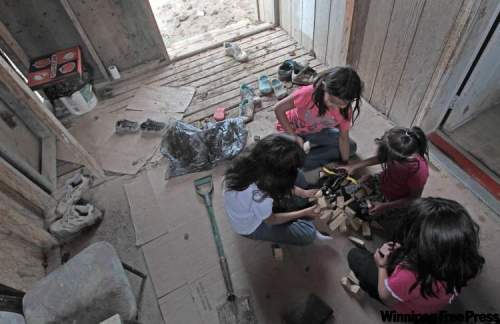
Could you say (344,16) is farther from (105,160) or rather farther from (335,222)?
(105,160)

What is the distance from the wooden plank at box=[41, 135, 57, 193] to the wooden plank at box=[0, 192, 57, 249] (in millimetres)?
475

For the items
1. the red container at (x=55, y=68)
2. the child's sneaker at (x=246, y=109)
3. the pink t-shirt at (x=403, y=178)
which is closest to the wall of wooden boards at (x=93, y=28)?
the red container at (x=55, y=68)

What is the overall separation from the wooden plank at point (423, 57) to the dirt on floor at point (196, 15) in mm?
2779

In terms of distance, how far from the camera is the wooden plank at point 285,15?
362cm

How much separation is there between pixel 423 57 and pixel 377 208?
3.89 feet

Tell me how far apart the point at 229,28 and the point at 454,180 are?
11.2 ft

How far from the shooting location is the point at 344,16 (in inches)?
104

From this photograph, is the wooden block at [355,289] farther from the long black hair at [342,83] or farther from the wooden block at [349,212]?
the long black hair at [342,83]

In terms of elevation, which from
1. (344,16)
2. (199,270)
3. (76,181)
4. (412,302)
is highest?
(344,16)

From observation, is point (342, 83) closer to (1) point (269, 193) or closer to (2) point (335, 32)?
(1) point (269, 193)

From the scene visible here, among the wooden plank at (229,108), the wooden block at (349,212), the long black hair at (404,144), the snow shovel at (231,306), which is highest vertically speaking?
the long black hair at (404,144)

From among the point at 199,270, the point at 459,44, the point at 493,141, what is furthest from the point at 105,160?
the point at 493,141

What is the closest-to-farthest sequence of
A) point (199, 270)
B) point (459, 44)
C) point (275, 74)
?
point (459, 44) → point (199, 270) → point (275, 74)

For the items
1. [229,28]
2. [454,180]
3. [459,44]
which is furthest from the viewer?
[229,28]
